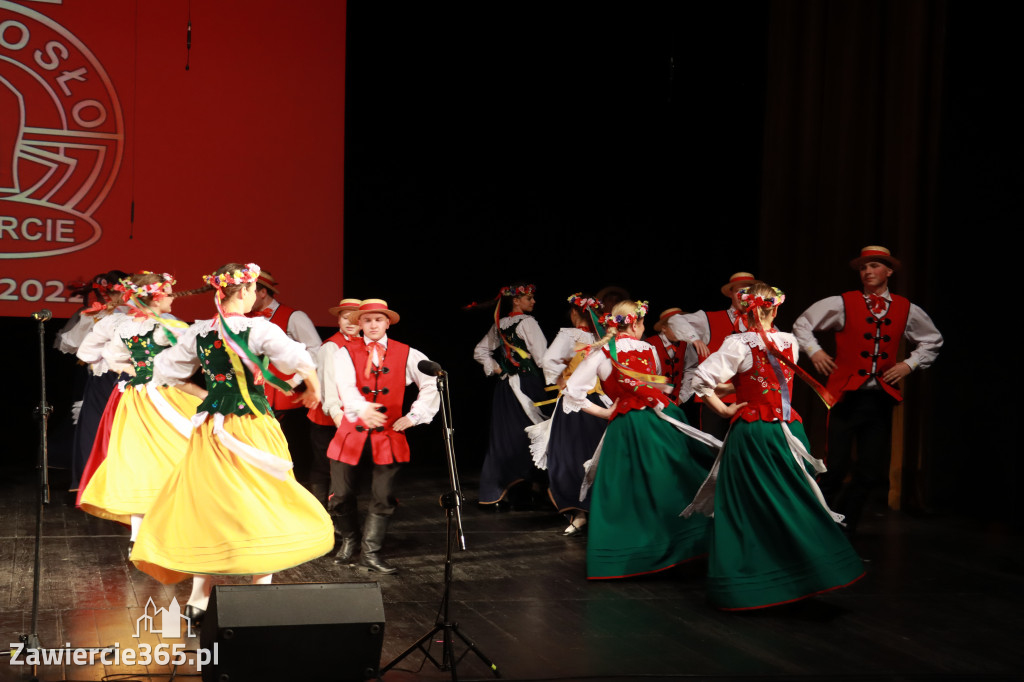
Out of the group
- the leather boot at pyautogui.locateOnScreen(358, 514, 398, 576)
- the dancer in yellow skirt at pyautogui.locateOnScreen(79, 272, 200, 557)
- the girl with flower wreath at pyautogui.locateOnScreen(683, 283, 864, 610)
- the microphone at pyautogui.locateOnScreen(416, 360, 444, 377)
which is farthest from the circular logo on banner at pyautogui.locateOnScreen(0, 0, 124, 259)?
the girl with flower wreath at pyautogui.locateOnScreen(683, 283, 864, 610)

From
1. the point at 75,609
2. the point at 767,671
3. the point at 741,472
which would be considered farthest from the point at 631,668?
the point at 75,609

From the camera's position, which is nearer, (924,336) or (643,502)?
(643,502)

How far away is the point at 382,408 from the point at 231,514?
4.43 feet

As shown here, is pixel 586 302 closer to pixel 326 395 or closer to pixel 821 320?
pixel 821 320

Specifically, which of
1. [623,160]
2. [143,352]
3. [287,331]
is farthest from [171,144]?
[623,160]

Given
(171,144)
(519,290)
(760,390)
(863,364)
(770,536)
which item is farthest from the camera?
(171,144)

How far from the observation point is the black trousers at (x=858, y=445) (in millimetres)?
5828

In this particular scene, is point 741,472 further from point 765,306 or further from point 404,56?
point 404,56

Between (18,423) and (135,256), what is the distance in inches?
67.1

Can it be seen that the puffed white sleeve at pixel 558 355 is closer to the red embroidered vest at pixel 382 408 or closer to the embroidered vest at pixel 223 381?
the red embroidered vest at pixel 382 408

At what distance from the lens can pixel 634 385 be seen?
5070mm

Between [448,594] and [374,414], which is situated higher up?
[374,414]

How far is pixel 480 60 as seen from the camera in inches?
336

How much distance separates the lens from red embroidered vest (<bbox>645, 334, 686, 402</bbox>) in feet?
21.1
